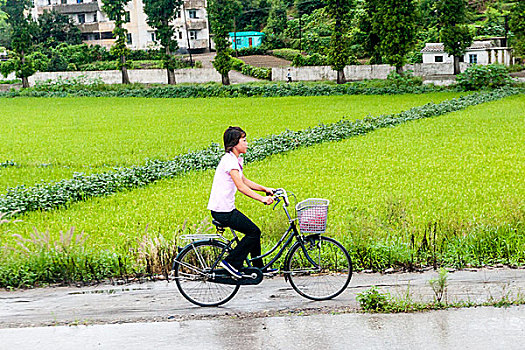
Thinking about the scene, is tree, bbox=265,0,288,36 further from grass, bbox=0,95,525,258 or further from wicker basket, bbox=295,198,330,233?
wicker basket, bbox=295,198,330,233

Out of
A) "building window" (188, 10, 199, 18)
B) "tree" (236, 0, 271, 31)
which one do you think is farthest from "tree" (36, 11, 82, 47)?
"tree" (236, 0, 271, 31)

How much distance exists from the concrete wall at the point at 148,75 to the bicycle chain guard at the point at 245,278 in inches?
2367

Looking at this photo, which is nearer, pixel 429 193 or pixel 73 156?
pixel 429 193

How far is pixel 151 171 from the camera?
57.1ft

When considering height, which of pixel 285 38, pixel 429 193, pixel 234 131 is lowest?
pixel 429 193

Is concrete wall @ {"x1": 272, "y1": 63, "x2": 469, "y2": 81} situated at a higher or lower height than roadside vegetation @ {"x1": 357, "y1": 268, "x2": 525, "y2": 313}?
higher

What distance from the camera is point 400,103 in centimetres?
3894

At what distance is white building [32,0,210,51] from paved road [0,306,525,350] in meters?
78.4

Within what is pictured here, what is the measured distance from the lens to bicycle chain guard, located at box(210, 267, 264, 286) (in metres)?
7.27

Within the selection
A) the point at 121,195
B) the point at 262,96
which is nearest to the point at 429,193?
the point at 121,195

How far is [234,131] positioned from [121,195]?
865 centimetres

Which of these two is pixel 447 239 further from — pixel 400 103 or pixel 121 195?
pixel 400 103

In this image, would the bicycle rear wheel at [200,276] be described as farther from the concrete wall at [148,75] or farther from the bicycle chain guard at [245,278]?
the concrete wall at [148,75]

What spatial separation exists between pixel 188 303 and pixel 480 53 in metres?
61.3
